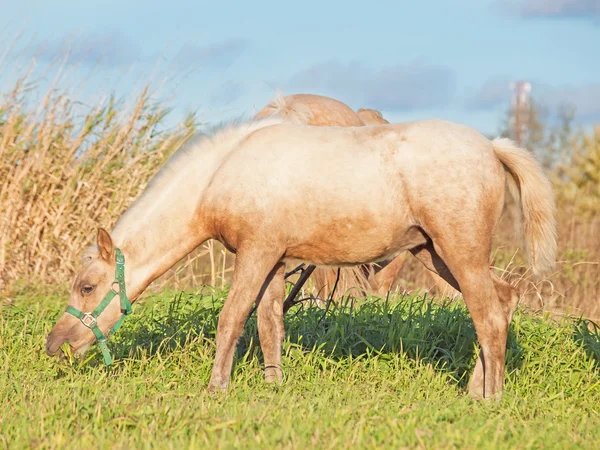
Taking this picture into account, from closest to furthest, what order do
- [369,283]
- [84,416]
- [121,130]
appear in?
[84,416] < [369,283] < [121,130]

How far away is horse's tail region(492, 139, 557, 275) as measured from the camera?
524cm

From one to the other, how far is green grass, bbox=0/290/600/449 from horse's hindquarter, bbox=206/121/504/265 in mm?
943

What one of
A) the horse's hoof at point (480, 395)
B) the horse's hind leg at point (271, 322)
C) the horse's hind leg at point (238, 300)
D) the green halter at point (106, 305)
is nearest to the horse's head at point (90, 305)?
the green halter at point (106, 305)

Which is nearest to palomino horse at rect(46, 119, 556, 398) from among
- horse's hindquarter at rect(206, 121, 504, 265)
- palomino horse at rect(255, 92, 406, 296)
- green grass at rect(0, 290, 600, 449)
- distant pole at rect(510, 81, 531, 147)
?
horse's hindquarter at rect(206, 121, 504, 265)

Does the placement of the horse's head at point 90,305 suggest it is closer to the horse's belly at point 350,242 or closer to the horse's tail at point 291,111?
the horse's belly at point 350,242

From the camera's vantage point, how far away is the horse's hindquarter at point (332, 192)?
4969mm

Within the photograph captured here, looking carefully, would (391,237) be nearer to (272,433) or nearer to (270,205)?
(270,205)

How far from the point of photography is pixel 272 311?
5629 millimetres

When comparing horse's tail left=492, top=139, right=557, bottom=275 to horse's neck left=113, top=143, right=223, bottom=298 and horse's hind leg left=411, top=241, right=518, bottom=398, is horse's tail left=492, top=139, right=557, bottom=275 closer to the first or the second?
horse's hind leg left=411, top=241, right=518, bottom=398

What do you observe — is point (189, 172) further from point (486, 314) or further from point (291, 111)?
point (486, 314)

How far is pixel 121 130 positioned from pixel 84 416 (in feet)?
19.8

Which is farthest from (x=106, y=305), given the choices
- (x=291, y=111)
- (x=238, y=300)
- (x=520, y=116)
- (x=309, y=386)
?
(x=520, y=116)

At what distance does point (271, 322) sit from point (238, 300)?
0.64 m

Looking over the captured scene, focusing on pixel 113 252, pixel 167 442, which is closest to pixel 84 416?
pixel 167 442
